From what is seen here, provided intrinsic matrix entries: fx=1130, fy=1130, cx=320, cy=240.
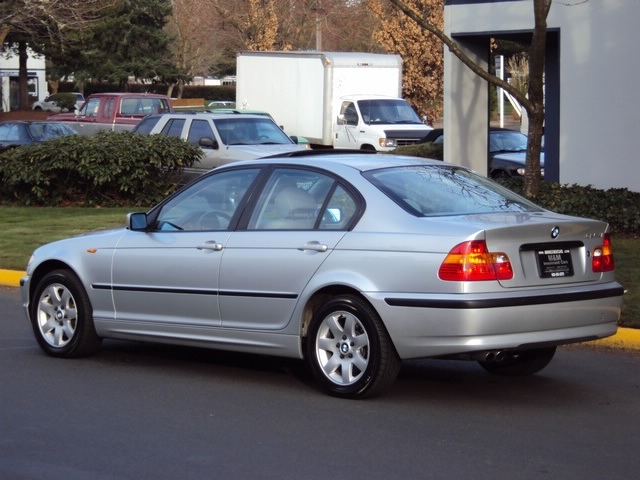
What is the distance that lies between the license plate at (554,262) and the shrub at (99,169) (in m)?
13.3

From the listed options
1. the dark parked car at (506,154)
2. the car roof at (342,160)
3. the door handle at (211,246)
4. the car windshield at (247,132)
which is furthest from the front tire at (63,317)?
the dark parked car at (506,154)

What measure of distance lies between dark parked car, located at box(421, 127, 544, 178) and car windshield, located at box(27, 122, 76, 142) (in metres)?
8.81

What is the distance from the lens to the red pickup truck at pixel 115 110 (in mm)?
29672

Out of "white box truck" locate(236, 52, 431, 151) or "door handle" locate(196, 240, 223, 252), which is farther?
"white box truck" locate(236, 52, 431, 151)

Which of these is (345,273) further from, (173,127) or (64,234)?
(173,127)

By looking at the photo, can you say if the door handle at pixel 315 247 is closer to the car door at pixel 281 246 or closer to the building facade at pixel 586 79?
the car door at pixel 281 246

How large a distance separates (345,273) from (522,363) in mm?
1725

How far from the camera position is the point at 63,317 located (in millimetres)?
8844

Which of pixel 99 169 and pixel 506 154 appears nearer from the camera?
pixel 99 169

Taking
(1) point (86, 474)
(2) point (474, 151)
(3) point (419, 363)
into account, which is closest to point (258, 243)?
(3) point (419, 363)

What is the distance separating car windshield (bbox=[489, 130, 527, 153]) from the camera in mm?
23109

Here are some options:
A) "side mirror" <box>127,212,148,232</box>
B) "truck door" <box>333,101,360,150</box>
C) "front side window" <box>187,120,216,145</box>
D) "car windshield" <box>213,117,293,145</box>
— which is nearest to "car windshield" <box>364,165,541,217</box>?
"side mirror" <box>127,212,148,232</box>

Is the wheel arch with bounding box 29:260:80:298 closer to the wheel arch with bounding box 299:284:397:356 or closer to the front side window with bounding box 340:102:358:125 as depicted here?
the wheel arch with bounding box 299:284:397:356

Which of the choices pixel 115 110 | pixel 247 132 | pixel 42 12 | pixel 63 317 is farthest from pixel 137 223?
pixel 42 12
